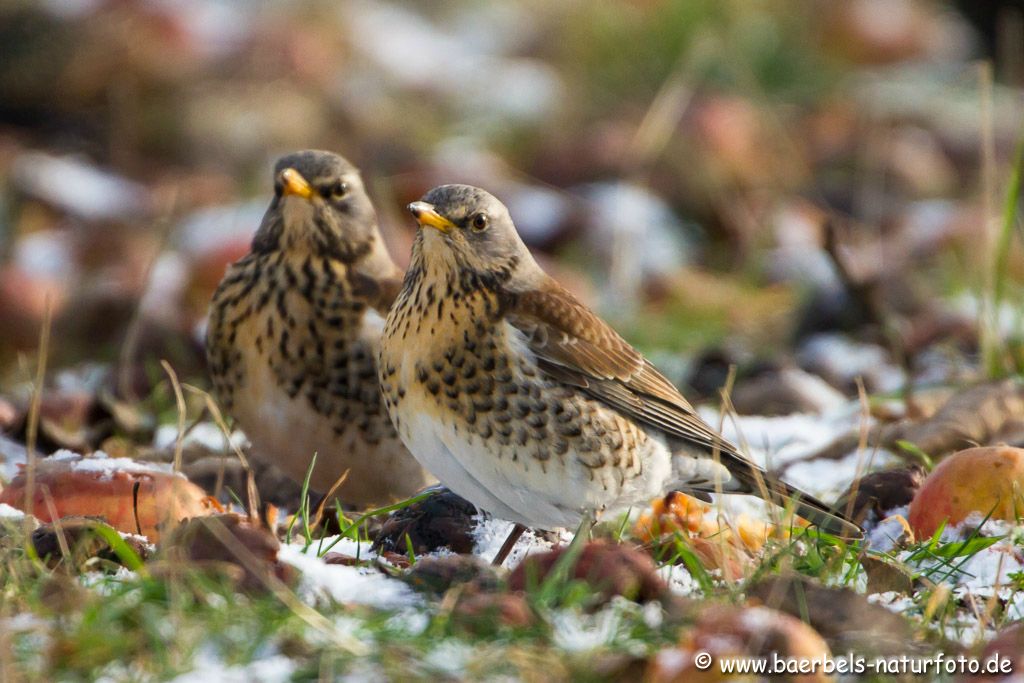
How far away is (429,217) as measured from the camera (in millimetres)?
3887

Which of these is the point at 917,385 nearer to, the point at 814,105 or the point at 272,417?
the point at 272,417

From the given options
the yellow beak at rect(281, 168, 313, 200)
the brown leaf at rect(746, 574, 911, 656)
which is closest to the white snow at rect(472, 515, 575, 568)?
the brown leaf at rect(746, 574, 911, 656)

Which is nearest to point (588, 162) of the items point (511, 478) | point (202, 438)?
point (202, 438)

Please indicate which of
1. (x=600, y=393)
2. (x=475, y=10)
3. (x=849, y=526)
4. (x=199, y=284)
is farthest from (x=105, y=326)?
(x=475, y=10)

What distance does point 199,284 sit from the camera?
7.15 metres

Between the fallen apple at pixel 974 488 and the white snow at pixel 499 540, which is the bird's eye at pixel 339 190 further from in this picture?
the fallen apple at pixel 974 488

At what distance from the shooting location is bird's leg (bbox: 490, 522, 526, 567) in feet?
12.4

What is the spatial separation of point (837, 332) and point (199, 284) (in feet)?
9.54

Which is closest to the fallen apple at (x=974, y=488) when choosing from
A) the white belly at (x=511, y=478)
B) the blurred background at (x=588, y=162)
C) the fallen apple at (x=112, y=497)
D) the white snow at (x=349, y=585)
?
the white belly at (x=511, y=478)

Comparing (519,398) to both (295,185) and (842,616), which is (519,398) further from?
(295,185)

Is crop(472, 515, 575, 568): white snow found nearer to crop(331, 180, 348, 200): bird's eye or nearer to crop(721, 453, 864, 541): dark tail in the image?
crop(721, 453, 864, 541): dark tail

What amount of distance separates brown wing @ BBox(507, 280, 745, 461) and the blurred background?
162cm

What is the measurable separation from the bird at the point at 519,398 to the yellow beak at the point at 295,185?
27.3 inches

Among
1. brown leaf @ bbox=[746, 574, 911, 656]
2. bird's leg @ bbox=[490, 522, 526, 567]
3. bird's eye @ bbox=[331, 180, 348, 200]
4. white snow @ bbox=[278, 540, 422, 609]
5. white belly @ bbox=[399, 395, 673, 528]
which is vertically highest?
bird's eye @ bbox=[331, 180, 348, 200]
